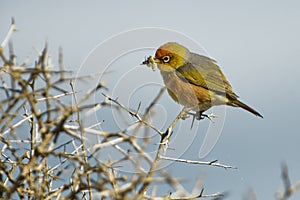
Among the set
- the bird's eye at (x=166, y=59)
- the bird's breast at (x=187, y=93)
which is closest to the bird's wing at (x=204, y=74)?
the bird's breast at (x=187, y=93)

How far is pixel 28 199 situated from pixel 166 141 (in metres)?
1.24

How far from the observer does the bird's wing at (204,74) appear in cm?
725

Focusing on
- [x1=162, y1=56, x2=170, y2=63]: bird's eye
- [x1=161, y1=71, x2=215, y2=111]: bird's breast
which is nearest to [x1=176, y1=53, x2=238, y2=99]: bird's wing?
[x1=161, y1=71, x2=215, y2=111]: bird's breast

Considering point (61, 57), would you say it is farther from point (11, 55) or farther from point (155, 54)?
point (155, 54)

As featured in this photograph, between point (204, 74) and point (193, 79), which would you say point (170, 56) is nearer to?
point (193, 79)

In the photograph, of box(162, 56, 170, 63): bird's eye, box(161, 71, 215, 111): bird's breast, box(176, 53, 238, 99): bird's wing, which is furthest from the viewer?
box(176, 53, 238, 99): bird's wing

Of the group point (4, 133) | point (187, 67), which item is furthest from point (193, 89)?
point (4, 133)

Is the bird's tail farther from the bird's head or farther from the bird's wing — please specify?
the bird's head

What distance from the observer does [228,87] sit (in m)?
7.52

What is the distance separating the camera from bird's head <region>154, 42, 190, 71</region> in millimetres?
6656

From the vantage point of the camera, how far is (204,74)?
7.48 m

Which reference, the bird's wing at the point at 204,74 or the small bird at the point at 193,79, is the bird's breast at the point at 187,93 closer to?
the small bird at the point at 193,79

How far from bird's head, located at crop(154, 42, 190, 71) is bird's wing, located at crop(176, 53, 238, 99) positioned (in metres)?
0.12

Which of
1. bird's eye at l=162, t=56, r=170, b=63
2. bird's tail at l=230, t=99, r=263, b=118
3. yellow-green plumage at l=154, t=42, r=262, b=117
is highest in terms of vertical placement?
bird's eye at l=162, t=56, r=170, b=63
